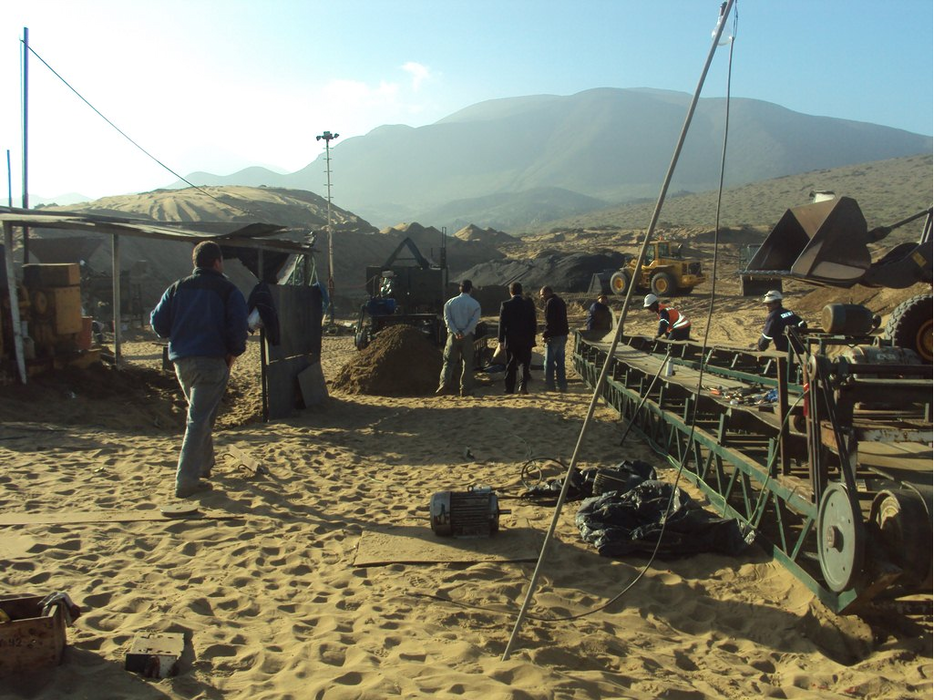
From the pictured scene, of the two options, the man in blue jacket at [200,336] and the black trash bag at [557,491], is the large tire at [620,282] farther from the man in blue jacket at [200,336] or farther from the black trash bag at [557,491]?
the man in blue jacket at [200,336]

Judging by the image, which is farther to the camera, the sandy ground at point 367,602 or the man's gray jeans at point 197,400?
the man's gray jeans at point 197,400

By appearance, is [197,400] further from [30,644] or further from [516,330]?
[516,330]

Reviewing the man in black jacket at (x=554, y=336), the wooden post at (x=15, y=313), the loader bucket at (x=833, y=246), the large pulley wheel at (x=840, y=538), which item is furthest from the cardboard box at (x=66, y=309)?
the large pulley wheel at (x=840, y=538)

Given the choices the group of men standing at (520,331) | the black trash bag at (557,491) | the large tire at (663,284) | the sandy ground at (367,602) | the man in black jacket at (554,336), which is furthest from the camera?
the large tire at (663,284)

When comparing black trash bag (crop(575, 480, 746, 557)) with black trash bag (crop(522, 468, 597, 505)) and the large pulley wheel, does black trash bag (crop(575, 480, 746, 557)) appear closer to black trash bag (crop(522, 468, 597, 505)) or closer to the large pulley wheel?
black trash bag (crop(522, 468, 597, 505))

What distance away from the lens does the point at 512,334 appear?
10.9 meters

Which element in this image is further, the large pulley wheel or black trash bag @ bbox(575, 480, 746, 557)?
black trash bag @ bbox(575, 480, 746, 557)

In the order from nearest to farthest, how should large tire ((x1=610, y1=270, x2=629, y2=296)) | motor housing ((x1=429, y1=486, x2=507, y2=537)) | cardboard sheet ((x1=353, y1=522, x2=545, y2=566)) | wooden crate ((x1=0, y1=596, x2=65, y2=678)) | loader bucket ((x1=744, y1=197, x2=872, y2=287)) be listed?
wooden crate ((x1=0, y1=596, x2=65, y2=678)) < loader bucket ((x1=744, y1=197, x2=872, y2=287)) < cardboard sheet ((x1=353, y1=522, x2=545, y2=566)) < motor housing ((x1=429, y1=486, x2=507, y2=537)) < large tire ((x1=610, y1=270, x2=629, y2=296))

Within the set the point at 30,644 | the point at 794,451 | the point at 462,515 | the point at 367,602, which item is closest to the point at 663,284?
the point at 794,451

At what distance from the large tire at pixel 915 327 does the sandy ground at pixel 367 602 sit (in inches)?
72.5

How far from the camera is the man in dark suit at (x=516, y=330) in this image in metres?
10.7

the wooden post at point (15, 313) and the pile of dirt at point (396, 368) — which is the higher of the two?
the wooden post at point (15, 313)

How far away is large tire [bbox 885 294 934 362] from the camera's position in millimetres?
5156

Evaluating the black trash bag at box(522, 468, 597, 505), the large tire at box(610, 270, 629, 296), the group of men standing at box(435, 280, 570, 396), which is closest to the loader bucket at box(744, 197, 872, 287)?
the black trash bag at box(522, 468, 597, 505)
